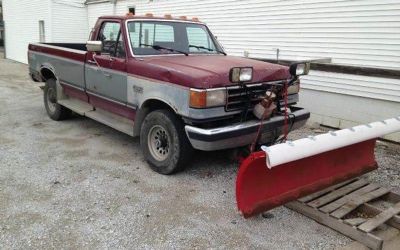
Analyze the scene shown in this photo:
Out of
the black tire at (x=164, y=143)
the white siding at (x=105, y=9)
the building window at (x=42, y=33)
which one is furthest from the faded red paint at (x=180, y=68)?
the building window at (x=42, y=33)

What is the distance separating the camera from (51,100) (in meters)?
7.86

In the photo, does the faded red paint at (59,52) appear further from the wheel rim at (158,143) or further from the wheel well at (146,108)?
the wheel rim at (158,143)

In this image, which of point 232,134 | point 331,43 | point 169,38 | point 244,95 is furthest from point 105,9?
point 232,134

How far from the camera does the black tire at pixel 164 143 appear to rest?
483 centimetres

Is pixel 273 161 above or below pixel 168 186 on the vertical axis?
above

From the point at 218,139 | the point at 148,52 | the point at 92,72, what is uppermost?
the point at 148,52

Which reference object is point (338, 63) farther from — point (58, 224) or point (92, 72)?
point (58, 224)

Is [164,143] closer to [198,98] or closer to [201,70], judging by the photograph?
[198,98]

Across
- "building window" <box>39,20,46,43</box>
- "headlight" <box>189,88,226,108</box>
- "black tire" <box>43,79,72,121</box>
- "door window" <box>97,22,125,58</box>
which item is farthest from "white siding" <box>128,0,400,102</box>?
"building window" <box>39,20,46,43</box>

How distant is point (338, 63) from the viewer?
7.96 m

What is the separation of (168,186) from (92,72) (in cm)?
249

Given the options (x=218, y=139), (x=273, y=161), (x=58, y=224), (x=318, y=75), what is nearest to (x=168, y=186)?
(x=218, y=139)

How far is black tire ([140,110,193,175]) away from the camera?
483 cm

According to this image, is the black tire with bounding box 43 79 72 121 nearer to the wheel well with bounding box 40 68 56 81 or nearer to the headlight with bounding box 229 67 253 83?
the wheel well with bounding box 40 68 56 81
